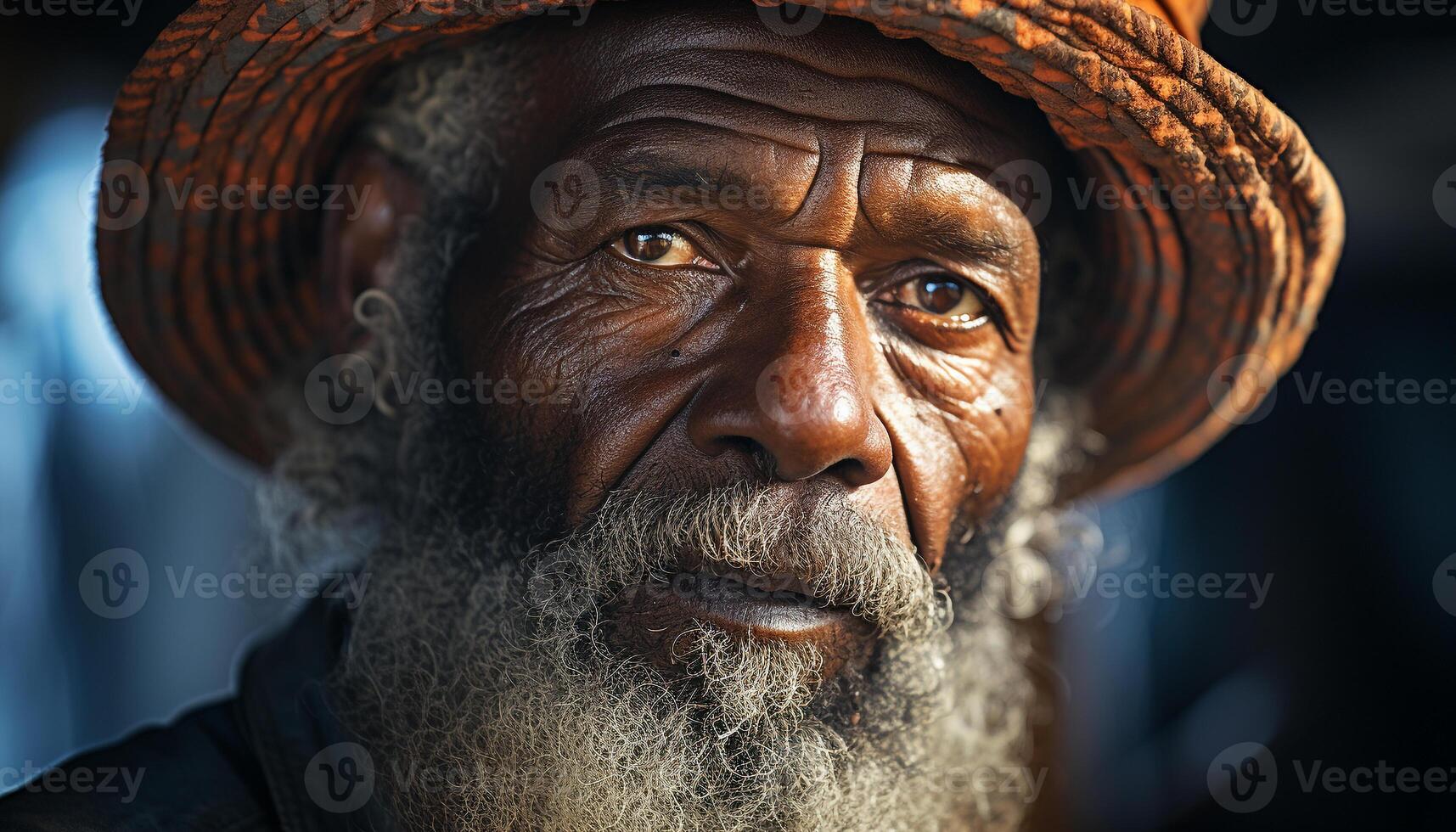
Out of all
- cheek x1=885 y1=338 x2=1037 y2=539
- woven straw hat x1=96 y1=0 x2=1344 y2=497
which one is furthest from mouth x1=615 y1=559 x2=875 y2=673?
woven straw hat x1=96 y1=0 x2=1344 y2=497

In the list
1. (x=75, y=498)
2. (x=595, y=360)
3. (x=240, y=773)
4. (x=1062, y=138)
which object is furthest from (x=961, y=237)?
(x=75, y=498)

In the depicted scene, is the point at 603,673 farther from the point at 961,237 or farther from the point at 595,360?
the point at 961,237

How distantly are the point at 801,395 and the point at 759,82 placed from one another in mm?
528

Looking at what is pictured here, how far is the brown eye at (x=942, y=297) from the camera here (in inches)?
75.4

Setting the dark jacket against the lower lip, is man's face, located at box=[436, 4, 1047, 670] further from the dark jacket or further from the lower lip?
the dark jacket

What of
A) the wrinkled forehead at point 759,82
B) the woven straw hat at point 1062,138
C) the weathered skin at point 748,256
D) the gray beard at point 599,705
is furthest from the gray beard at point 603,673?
the wrinkled forehead at point 759,82

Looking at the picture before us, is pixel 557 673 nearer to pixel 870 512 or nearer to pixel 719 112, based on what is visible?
pixel 870 512

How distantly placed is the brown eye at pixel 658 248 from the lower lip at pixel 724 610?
53cm

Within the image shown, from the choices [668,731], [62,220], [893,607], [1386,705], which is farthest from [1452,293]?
[62,220]

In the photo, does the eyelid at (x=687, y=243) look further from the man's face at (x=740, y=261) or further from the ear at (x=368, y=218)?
the ear at (x=368, y=218)

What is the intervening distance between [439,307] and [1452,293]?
3275 millimetres

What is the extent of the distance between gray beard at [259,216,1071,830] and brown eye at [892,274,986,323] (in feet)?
1.41

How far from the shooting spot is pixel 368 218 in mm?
2113

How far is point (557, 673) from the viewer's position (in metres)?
1.74
